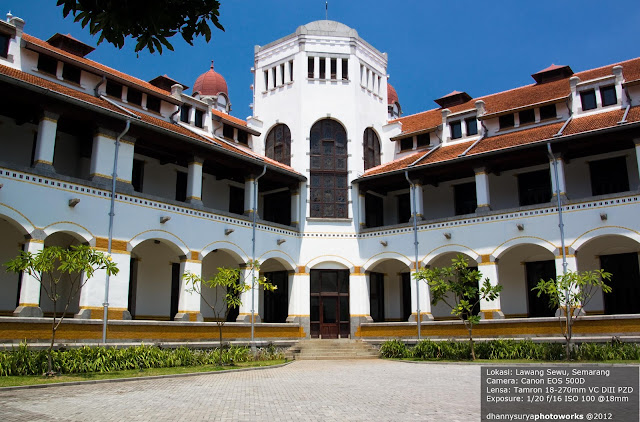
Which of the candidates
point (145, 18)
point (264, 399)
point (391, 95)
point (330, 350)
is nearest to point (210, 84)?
point (391, 95)

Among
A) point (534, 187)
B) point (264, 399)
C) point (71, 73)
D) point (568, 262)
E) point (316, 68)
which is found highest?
point (316, 68)

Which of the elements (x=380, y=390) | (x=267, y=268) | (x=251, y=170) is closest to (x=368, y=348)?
(x=267, y=268)

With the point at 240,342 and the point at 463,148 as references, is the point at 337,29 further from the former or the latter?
the point at 240,342

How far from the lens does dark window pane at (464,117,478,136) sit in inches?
1164

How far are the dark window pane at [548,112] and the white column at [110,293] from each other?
1946cm

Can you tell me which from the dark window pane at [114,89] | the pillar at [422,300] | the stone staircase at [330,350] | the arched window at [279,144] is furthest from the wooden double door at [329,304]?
the dark window pane at [114,89]

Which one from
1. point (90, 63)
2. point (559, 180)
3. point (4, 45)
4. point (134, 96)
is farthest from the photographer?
point (134, 96)

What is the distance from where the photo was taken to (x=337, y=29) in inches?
1252

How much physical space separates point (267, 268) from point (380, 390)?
17.3m

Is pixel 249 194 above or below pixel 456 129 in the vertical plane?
below

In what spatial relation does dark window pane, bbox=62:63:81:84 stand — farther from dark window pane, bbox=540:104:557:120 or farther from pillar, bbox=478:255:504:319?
dark window pane, bbox=540:104:557:120

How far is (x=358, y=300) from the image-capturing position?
28250 millimetres

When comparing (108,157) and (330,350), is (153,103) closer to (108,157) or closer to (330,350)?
(108,157)

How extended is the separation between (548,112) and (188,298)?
18.3 meters
